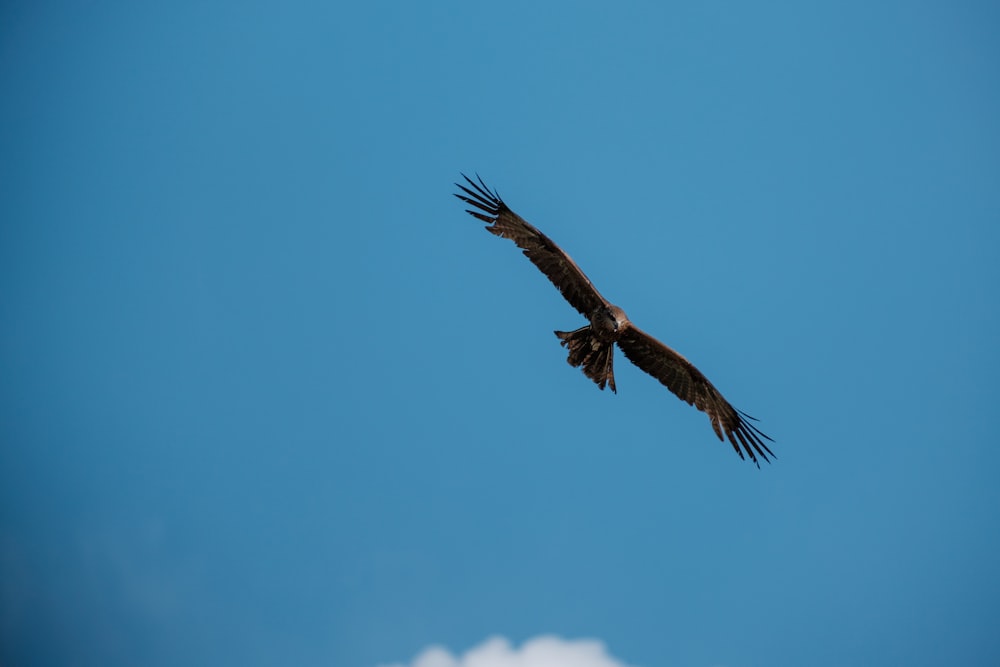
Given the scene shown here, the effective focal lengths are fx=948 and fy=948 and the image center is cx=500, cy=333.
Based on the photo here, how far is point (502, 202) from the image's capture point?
15.5 metres

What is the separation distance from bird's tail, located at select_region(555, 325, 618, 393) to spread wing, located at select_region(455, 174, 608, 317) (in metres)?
0.48

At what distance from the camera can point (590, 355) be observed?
15117 millimetres

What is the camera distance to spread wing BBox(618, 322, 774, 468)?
15961 millimetres

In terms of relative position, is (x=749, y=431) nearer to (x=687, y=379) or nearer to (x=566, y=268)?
(x=687, y=379)

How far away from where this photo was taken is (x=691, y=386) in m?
16.4

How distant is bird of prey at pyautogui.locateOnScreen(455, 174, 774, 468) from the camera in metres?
15.0

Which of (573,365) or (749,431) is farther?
(749,431)

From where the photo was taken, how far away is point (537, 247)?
15453mm

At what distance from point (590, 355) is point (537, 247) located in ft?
6.46

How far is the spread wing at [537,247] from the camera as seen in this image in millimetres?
15273

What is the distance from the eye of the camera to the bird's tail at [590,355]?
49.2 ft

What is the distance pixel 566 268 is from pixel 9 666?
91.4 feet

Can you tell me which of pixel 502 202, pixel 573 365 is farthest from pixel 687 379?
pixel 502 202

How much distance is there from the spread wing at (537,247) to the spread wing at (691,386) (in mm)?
1111
